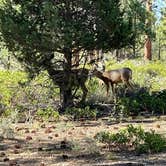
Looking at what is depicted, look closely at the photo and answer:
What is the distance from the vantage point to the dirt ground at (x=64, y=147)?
8.59m

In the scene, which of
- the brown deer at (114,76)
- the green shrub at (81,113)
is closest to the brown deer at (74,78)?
the green shrub at (81,113)

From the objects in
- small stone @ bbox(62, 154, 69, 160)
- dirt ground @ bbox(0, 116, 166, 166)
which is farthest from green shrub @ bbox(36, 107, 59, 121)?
small stone @ bbox(62, 154, 69, 160)

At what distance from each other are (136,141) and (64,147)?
1.38m

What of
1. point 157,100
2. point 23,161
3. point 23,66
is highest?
point 23,66

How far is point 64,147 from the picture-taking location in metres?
9.89

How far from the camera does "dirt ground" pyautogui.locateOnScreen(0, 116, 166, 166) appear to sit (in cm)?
859

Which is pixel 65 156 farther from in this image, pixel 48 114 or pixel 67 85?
pixel 67 85

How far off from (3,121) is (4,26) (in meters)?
3.69

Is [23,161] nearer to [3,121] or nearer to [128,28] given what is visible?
[3,121]

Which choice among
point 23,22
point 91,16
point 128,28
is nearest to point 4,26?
point 23,22

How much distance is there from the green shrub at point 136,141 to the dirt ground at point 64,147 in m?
0.21

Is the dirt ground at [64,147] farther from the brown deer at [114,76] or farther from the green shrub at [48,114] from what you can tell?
the brown deer at [114,76]

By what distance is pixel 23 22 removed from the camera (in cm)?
1425

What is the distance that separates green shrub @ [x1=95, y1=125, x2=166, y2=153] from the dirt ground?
21cm
